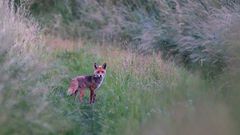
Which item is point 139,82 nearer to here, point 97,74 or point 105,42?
point 97,74

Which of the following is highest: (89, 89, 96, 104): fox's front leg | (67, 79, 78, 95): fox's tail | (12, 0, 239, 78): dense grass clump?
(12, 0, 239, 78): dense grass clump

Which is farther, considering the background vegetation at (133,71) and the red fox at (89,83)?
the red fox at (89,83)

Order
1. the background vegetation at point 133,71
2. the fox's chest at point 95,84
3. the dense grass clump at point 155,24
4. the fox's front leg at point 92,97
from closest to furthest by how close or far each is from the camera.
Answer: the background vegetation at point 133,71 → the fox's front leg at point 92,97 → the fox's chest at point 95,84 → the dense grass clump at point 155,24

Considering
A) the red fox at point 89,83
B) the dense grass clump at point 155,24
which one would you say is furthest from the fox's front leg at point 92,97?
the dense grass clump at point 155,24

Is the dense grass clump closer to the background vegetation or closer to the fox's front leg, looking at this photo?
the background vegetation

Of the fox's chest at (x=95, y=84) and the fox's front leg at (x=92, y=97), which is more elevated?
the fox's chest at (x=95, y=84)

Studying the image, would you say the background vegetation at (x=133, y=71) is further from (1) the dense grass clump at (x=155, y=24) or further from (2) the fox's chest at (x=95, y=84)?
(2) the fox's chest at (x=95, y=84)

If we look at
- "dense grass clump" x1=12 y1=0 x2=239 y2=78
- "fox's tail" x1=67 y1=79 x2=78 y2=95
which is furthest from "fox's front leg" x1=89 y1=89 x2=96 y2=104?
"dense grass clump" x1=12 y1=0 x2=239 y2=78

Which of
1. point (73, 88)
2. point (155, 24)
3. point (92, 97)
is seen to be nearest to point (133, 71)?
point (92, 97)

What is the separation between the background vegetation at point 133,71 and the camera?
7344 millimetres

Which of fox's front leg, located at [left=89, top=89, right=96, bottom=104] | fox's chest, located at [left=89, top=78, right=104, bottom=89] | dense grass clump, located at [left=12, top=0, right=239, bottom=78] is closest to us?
Result: fox's front leg, located at [left=89, top=89, right=96, bottom=104]

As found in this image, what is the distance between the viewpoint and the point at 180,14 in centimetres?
1359

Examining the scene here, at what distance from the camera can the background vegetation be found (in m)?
7.34

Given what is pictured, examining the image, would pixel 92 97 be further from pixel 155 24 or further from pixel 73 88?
pixel 155 24
